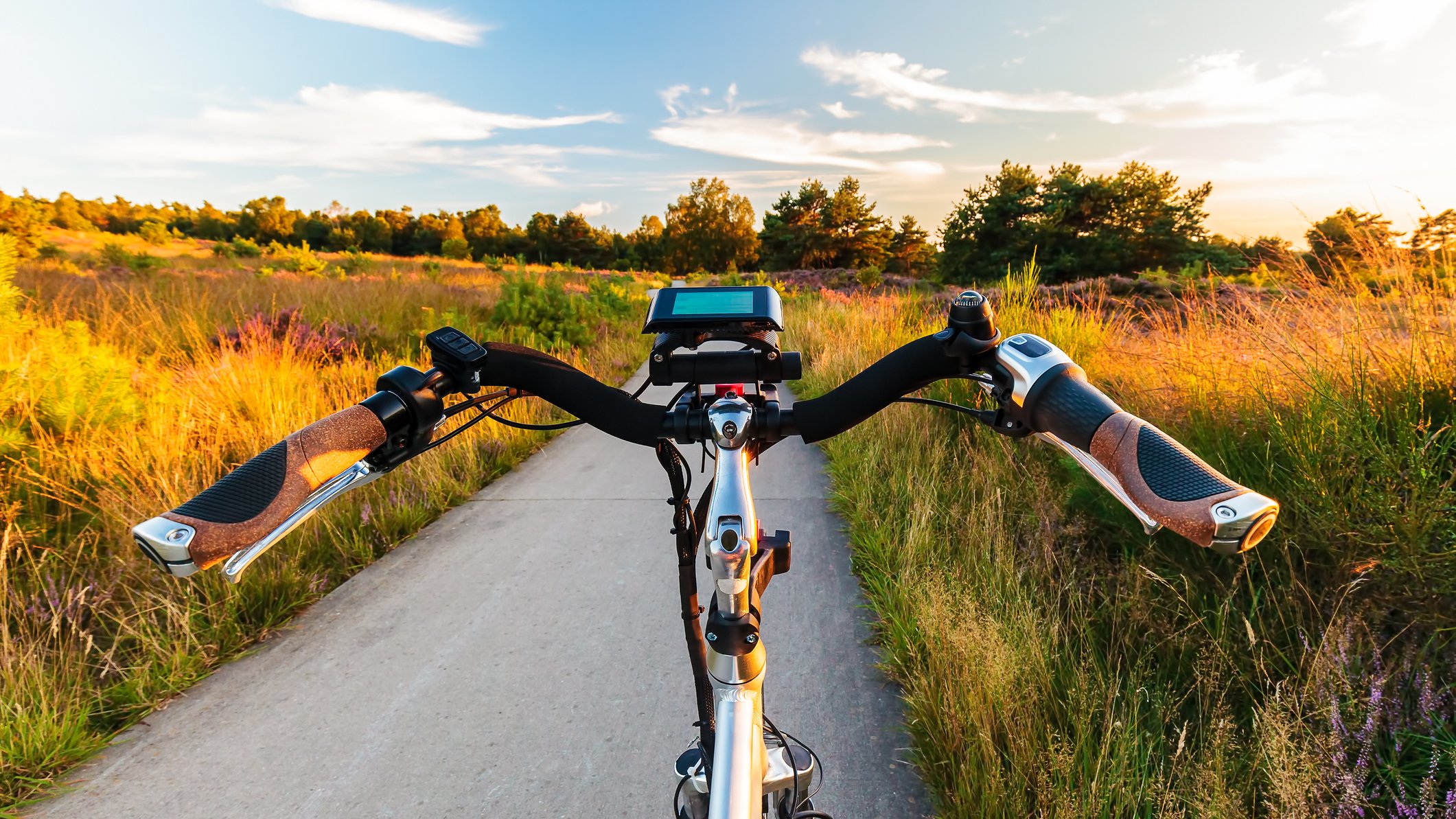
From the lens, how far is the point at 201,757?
1.95 m

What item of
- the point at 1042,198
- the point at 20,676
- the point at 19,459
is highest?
the point at 1042,198

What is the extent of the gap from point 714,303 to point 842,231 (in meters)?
41.9

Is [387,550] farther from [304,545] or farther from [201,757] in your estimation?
[201,757]

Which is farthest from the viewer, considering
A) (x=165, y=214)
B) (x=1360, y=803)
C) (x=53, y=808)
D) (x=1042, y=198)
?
(x=165, y=214)

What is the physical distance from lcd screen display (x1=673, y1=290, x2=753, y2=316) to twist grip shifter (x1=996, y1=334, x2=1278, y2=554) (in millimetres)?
392

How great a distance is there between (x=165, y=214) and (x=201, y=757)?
8032 cm

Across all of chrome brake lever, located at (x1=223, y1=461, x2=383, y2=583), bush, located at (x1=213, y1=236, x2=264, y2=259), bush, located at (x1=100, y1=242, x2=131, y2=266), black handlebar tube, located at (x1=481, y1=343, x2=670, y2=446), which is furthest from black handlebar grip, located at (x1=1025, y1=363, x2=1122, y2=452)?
bush, located at (x1=213, y1=236, x2=264, y2=259)

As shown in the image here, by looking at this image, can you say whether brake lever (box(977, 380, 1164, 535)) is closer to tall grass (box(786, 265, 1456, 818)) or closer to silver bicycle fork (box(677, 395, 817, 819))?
silver bicycle fork (box(677, 395, 817, 819))

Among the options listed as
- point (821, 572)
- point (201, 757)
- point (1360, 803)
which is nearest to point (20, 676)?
point (201, 757)

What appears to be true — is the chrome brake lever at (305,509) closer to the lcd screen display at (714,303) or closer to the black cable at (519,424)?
the black cable at (519,424)

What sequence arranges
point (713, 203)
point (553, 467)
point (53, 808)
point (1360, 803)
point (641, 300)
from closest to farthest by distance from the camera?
1. point (1360, 803)
2. point (53, 808)
3. point (553, 467)
4. point (641, 300)
5. point (713, 203)

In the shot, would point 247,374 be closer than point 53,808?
No

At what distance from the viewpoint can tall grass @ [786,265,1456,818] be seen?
160 cm

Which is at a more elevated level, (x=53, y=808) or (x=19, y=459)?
(x=19, y=459)
